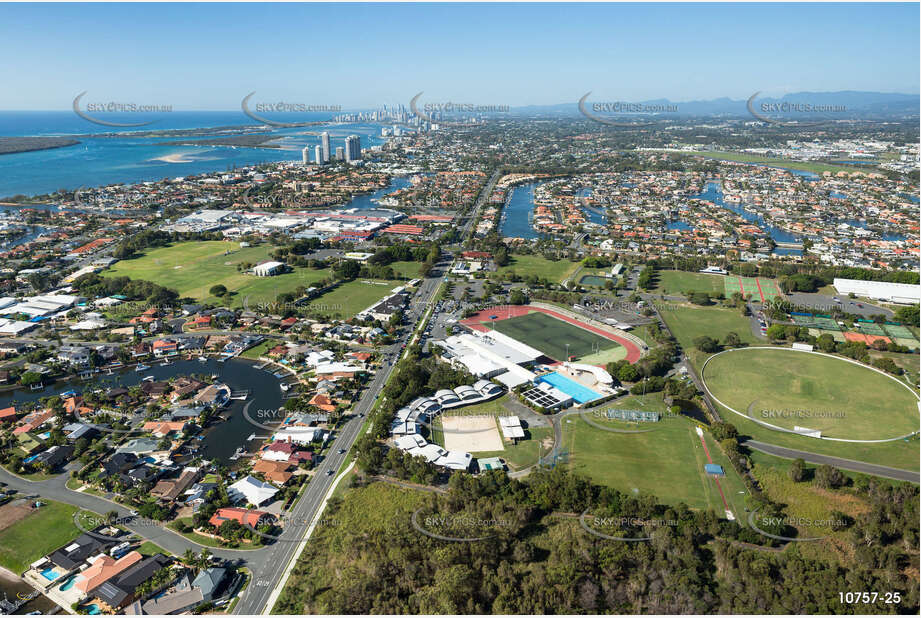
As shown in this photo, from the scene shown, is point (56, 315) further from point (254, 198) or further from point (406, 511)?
point (254, 198)

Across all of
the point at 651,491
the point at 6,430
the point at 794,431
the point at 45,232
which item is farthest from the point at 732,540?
the point at 45,232

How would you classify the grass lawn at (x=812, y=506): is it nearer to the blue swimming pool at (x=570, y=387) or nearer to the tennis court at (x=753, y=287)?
the blue swimming pool at (x=570, y=387)

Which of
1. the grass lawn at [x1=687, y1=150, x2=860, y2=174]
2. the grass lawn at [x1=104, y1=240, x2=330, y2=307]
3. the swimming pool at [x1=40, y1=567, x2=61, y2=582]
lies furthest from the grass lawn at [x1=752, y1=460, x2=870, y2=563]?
the grass lawn at [x1=687, y1=150, x2=860, y2=174]

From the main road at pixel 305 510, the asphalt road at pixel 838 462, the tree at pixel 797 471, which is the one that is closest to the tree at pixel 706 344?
the asphalt road at pixel 838 462

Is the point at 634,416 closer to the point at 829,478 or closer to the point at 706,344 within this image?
the point at 829,478
